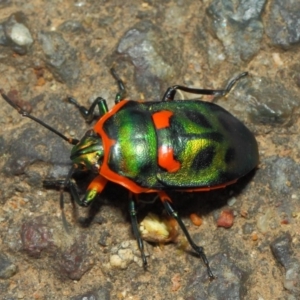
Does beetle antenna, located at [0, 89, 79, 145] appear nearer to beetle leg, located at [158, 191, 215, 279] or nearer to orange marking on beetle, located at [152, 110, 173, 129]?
orange marking on beetle, located at [152, 110, 173, 129]

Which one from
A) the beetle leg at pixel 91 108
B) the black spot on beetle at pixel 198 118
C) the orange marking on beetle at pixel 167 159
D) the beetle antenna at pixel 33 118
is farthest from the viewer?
the beetle leg at pixel 91 108

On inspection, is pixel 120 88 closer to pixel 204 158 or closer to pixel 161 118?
pixel 161 118

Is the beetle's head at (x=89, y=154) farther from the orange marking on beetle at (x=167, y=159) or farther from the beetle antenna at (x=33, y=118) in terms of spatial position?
the orange marking on beetle at (x=167, y=159)

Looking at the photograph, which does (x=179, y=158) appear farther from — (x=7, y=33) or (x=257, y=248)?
(x=7, y=33)

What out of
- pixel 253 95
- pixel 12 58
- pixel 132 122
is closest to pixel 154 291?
pixel 132 122

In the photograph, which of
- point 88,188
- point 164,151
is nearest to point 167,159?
point 164,151

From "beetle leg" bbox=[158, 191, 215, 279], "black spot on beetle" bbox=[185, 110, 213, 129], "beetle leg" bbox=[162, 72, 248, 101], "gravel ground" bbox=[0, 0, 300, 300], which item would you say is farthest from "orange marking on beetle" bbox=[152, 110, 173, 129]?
"beetle leg" bbox=[158, 191, 215, 279]

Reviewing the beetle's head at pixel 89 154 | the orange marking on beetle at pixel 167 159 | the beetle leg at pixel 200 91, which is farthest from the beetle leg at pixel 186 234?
the beetle leg at pixel 200 91
